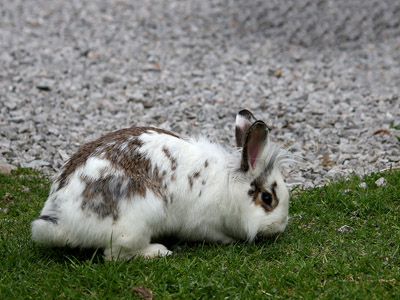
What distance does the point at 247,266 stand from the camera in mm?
4184

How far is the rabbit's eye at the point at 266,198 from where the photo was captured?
4.48 metres

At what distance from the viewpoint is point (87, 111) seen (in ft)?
27.8

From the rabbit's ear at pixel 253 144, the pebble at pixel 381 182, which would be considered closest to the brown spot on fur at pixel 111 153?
the rabbit's ear at pixel 253 144

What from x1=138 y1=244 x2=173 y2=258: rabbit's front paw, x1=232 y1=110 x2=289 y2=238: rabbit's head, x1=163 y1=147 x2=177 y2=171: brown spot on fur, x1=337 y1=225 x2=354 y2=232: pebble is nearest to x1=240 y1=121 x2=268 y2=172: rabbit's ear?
x1=232 y1=110 x2=289 y2=238: rabbit's head

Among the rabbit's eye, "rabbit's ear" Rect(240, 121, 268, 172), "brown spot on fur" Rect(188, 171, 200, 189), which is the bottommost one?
the rabbit's eye

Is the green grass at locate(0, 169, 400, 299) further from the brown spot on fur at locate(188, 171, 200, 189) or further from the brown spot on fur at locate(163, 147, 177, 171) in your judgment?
the brown spot on fur at locate(163, 147, 177, 171)

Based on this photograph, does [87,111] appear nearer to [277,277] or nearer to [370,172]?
[370,172]

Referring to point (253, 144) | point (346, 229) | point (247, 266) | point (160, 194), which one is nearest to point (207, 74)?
point (346, 229)

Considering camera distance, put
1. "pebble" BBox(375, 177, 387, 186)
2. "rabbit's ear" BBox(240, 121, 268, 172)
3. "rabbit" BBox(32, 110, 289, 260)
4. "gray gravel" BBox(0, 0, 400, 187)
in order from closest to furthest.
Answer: "rabbit" BBox(32, 110, 289, 260) < "rabbit's ear" BBox(240, 121, 268, 172) < "pebble" BBox(375, 177, 387, 186) < "gray gravel" BBox(0, 0, 400, 187)

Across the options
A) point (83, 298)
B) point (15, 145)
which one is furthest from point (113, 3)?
point (83, 298)

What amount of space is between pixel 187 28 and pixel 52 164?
6.62 m

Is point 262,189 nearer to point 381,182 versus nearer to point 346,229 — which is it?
point 346,229

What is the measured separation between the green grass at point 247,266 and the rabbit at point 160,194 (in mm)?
157

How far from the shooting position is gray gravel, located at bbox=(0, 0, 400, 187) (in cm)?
731
